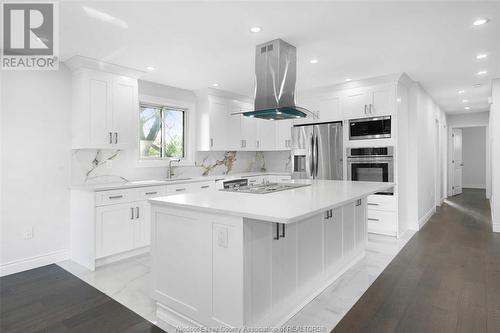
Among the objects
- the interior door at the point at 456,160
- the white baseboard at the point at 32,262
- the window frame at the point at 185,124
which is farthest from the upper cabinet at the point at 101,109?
the interior door at the point at 456,160

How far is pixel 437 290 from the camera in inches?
112

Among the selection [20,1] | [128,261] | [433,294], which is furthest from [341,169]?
[20,1]

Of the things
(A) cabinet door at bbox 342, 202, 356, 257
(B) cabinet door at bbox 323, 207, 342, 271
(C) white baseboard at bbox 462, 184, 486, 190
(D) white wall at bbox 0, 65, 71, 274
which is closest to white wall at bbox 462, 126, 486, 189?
(C) white baseboard at bbox 462, 184, 486, 190

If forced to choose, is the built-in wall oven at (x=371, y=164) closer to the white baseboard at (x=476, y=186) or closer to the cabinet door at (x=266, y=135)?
the cabinet door at (x=266, y=135)

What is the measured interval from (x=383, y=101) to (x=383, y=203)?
158 cm

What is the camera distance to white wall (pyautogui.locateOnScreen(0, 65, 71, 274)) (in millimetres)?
3342

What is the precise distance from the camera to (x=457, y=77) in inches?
185

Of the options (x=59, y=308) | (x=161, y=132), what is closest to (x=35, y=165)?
(x=59, y=308)

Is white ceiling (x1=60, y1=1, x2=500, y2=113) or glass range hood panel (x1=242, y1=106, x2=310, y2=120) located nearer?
white ceiling (x1=60, y1=1, x2=500, y2=113)

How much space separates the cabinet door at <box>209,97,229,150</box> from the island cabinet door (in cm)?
306

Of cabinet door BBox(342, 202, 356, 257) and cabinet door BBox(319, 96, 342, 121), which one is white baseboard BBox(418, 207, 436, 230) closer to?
cabinet door BBox(319, 96, 342, 121)

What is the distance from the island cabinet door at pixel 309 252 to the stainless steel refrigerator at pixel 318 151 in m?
2.15

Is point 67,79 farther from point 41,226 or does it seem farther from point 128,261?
point 128,261

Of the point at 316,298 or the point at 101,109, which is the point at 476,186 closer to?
the point at 316,298
